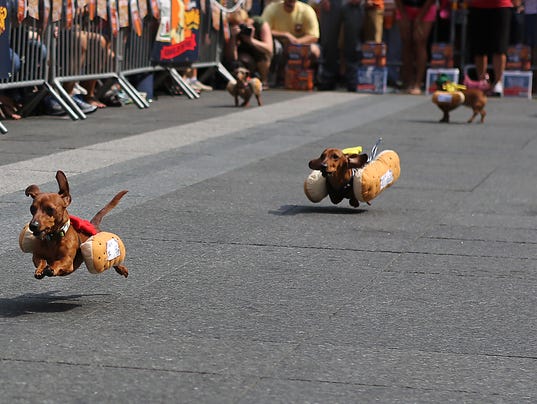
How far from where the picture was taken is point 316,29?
22.3m

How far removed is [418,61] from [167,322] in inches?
666

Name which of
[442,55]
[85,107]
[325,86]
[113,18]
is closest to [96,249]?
[85,107]

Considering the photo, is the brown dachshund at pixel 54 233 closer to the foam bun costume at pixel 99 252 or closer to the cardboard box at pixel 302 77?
the foam bun costume at pixel 99 252

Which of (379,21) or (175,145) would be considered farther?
(379,21)

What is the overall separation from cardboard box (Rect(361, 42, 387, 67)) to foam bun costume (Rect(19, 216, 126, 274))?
16.5 metres

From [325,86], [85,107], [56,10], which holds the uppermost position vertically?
[56,10]

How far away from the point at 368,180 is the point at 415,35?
1354 centimetres

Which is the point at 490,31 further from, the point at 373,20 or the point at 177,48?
the point at 177,48

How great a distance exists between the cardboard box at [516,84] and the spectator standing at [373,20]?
237 cm

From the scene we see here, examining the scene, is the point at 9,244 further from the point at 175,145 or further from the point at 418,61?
the point at 418,61

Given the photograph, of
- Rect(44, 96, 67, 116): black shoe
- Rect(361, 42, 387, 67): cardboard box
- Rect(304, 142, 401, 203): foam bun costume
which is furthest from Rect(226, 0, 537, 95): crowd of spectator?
Rect(304, 142, 401, 203): foam bun costume

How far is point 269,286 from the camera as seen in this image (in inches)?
255

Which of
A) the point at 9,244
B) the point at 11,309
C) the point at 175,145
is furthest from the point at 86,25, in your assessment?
the point at 11,309

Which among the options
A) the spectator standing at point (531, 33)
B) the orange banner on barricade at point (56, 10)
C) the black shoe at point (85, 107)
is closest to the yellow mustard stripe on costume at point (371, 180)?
the orange banner on barricade at point (56, 10)
